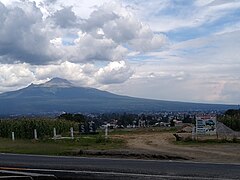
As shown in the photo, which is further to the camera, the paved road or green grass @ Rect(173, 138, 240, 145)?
green grass @ Rect(173, 138, 240, 145)

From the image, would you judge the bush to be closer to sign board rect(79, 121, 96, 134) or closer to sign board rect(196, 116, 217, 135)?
sign board rect(79, 121, 96, 134)

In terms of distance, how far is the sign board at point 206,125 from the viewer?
2970 cm

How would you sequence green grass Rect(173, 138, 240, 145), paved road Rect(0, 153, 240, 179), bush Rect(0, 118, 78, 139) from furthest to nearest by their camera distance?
bush Rect(0, 118, 78, 139)
green grass Rect(173, 138, 240, 145)
paved road Rect(0, 153, 240, 179)

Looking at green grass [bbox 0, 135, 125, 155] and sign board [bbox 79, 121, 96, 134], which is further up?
sign board [bbox 79, 121, 96, 134]

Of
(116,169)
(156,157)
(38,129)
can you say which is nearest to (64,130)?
(38,129)

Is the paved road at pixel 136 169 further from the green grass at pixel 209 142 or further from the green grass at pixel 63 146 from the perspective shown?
the green grass at pixel 209 142

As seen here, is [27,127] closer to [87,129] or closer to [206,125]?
[87,129]

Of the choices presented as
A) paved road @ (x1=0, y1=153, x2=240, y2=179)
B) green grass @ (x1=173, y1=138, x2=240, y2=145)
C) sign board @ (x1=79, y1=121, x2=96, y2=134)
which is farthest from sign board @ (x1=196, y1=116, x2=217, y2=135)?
paved road @ (x1=0, y1=153, x2=240, y2=179)

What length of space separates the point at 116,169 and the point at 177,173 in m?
2.29

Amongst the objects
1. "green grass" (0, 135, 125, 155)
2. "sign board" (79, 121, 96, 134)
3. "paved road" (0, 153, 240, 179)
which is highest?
"sign board" (79, 121, 96, 134)

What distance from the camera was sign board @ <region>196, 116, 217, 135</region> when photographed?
97.5 feet

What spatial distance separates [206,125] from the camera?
29.8 meters

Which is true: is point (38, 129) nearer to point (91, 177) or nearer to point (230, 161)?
point (230, 161)

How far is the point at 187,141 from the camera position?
29.0m
